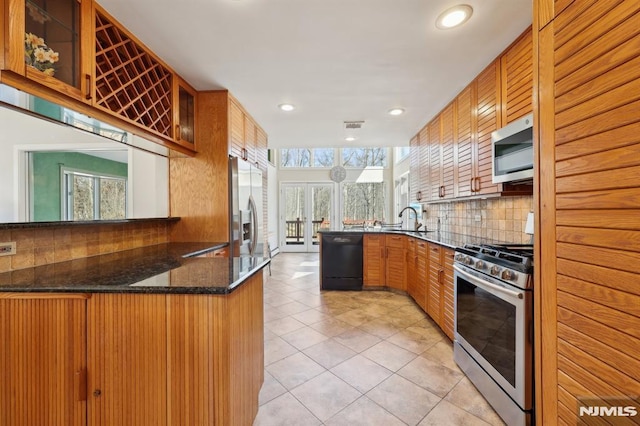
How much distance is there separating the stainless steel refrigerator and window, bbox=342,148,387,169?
13.9ft

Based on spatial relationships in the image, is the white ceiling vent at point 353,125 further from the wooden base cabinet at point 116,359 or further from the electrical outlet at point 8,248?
the electrical outlet at point 8,248

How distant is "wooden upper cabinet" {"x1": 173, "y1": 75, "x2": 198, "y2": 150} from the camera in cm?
238

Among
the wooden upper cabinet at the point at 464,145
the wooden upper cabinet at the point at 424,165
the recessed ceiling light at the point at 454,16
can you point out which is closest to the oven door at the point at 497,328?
the wooden upper cabinet at the point at 464,145

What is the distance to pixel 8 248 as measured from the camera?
133 centimetres

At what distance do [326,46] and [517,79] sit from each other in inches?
54.7

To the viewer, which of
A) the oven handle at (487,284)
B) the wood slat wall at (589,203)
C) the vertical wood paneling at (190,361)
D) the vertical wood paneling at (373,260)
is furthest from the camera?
the vertical wood paneling at (373,260)

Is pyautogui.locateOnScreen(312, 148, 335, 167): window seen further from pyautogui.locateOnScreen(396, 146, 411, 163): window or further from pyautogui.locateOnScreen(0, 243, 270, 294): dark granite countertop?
pyautogui.locateOnScreen(0, 243, 270, 294): dark granite countertop

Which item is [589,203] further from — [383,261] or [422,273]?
Result: [383,261]

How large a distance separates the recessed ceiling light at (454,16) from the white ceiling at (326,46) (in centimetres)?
5

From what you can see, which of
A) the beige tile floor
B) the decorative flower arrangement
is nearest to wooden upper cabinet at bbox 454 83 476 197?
the beige tile floor

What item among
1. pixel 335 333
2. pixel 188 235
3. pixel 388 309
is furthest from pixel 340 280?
pixel 188 235

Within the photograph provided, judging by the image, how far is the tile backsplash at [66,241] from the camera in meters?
1.37

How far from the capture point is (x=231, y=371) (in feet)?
3.54

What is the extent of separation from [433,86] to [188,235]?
2.90m
